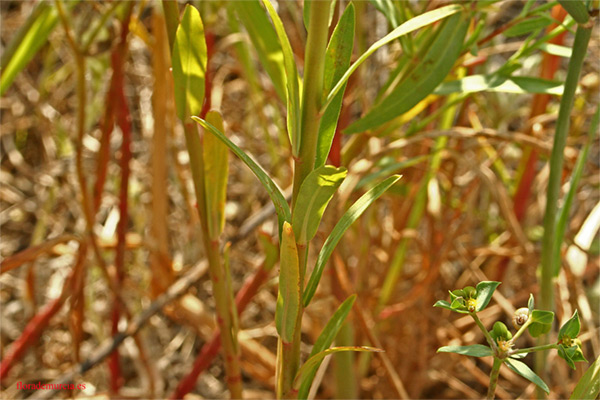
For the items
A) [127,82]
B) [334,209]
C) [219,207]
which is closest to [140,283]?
[127,82]

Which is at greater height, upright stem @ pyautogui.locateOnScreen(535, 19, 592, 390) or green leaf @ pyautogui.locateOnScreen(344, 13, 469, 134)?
green leaf @ pyautogui.locateOnScreen(344, 13, 469, 134)

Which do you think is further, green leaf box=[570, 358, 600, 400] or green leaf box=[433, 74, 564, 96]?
green leaf box=[433, 74, 564, 96]

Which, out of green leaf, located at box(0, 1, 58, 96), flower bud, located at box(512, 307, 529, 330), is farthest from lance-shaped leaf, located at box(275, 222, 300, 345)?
green leaf, located at box(0, 1, 58, 96)

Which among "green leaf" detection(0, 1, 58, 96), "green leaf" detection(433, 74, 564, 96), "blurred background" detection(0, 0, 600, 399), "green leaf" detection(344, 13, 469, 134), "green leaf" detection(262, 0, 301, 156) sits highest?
"green leaf" detection(0, 1, 58, 96)

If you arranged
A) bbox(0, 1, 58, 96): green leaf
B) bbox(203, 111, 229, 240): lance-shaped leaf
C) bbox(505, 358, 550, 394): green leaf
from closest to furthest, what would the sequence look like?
bbox(505, 358, 550, 394): green leaf
bbox(203, 111, 229, 240): lance-shaped leaf
bbox(0, 1, 58, 96): green leaf

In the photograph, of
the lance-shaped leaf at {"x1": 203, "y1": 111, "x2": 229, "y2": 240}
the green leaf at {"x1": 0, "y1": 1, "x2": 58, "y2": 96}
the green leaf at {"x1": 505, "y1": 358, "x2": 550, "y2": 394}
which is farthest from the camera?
the green leaf at {"x1": 0, "y1": 1, "x2": 58, "y2": 96}

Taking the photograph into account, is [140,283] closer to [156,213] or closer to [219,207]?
[156,213]

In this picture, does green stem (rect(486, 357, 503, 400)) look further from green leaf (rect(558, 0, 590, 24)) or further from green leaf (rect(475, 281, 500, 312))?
green leaf (rect(558, 0, 590, 24))

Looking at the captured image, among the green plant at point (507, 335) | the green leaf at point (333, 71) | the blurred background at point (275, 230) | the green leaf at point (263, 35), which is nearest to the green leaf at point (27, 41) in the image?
the blurred background at point (275, 230)
